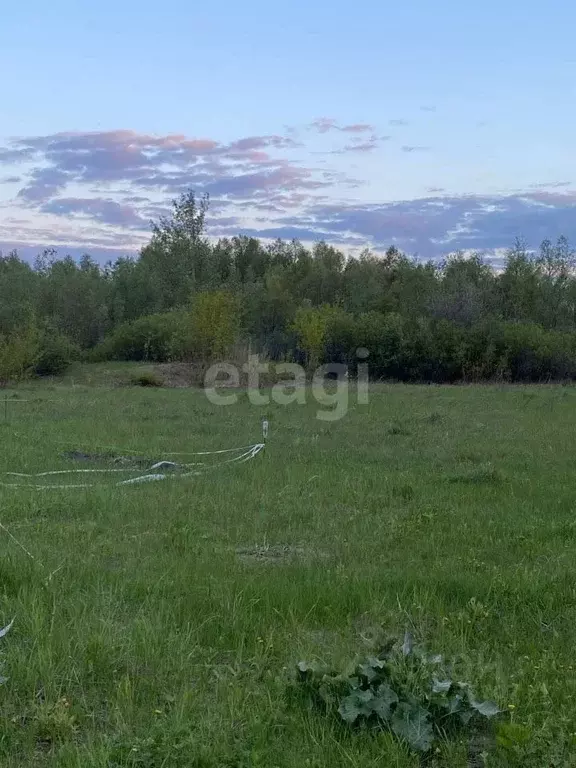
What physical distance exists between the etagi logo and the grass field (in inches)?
289

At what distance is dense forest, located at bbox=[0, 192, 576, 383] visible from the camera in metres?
30.1

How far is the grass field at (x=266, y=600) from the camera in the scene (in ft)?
9.20

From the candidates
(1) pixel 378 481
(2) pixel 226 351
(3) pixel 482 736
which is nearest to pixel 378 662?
(3) pixel 482 736

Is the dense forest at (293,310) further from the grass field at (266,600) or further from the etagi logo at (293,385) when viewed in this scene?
the grass field at (266,600)

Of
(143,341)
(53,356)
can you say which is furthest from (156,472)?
(143,341)

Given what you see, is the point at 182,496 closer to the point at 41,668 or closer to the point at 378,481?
the point at 378,481

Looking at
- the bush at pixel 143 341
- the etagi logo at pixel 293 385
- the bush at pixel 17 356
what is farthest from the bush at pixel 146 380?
the bush at pixel 143 341

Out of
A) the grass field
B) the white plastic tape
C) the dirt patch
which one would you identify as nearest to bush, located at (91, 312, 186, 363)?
the white plastic tape

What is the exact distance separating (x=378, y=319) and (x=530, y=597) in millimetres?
29183

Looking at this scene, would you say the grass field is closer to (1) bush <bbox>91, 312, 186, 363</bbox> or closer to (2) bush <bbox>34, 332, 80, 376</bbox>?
(2) bush <bbox>34, 332, 80, 376</bbox>

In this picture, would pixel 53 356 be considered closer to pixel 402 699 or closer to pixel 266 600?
pixel 266 600

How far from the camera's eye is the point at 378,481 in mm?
8133

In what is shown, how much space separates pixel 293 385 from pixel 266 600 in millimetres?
20991

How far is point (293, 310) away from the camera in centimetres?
4353
